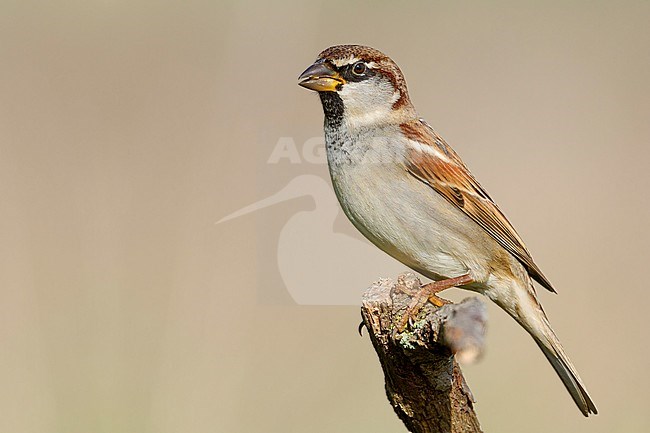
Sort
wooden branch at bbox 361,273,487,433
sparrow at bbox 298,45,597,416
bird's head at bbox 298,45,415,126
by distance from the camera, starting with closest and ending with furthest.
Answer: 1. wooden branch at bbox 361,273,487,433
2. sparrow at bbox 298,45,597,416
3. bird's head at bbox 298,45,415,126

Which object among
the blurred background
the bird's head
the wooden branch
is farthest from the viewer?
the blurred background

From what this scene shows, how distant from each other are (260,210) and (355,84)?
85.0 inches

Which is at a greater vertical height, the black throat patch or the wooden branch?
the black throat patch

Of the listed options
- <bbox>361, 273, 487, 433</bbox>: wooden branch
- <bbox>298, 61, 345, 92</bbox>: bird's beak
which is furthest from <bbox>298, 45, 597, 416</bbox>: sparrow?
<bbox>361, 273, 487, 433</bbox>: wooden branch

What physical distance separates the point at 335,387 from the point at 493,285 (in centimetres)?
135

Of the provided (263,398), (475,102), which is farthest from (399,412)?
(475,102)

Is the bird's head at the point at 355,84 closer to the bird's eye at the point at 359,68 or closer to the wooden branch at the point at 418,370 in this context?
the bird's eye at the point at 359,68

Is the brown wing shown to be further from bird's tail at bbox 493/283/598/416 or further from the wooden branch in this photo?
the wooden branch

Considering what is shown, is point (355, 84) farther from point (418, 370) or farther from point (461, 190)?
point (418, 370)

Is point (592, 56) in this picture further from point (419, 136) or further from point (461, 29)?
point (419, 136)

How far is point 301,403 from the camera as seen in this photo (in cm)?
439

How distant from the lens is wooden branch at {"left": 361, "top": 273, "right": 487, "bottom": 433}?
7.71ft

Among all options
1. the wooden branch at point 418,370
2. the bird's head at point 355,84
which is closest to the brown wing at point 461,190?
the bird's head at point 355,84

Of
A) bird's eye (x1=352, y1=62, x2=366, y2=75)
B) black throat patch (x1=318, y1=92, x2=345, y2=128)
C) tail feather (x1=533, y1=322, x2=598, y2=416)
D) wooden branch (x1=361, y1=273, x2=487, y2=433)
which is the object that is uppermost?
bird's eye (x1=352, y1=62, x2=366, y2=75)
